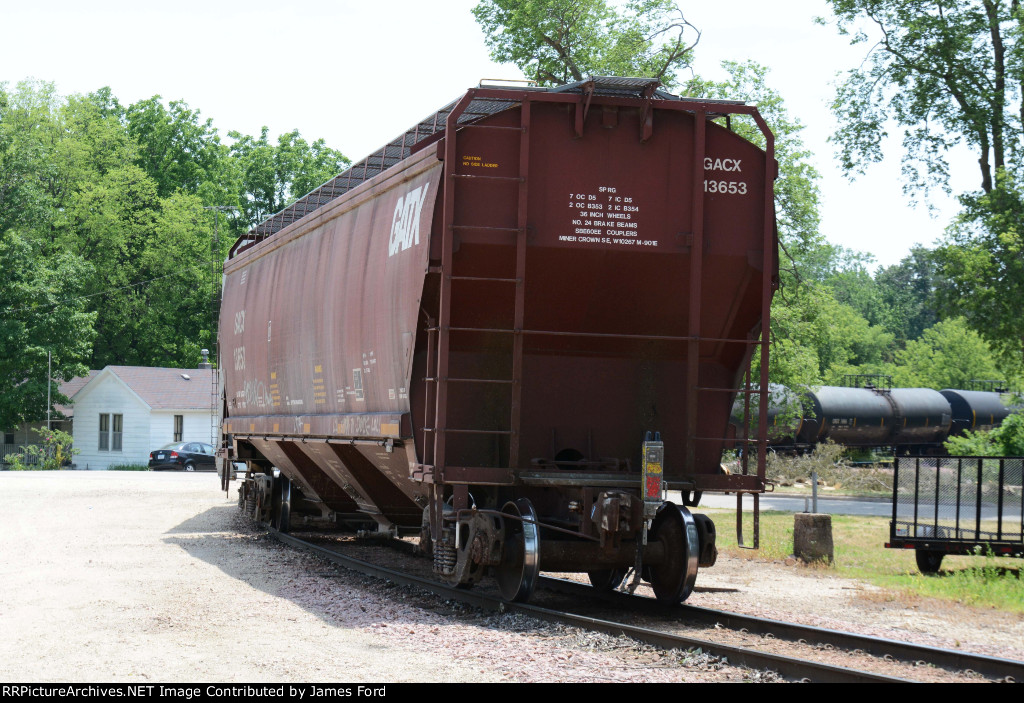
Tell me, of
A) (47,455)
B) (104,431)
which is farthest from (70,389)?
(47,455)

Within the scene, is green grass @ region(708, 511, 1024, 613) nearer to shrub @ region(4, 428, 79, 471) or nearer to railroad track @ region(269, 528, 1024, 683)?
railroad track @ region(269, 528, 1024, 683)

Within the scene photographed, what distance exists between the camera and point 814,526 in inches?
607

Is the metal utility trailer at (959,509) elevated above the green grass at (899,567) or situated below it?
above

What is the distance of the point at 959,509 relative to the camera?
14.2m

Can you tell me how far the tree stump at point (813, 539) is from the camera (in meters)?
15.3

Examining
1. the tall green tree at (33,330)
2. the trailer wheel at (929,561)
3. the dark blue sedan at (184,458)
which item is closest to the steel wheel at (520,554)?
the trailer wheel at (929,561)

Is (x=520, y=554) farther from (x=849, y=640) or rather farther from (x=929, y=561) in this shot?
(x=929, y=561)

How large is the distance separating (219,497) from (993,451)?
20.2 meters

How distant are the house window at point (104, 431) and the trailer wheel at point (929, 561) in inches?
1702

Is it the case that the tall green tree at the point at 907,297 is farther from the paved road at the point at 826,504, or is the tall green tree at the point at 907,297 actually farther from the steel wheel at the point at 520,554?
the steel wheel at the point at 520,554

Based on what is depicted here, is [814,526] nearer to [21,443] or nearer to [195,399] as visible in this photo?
[195,399]

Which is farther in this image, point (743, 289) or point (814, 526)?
point (814, 526)

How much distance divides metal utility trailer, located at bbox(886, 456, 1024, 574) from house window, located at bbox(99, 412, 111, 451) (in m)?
42.9
